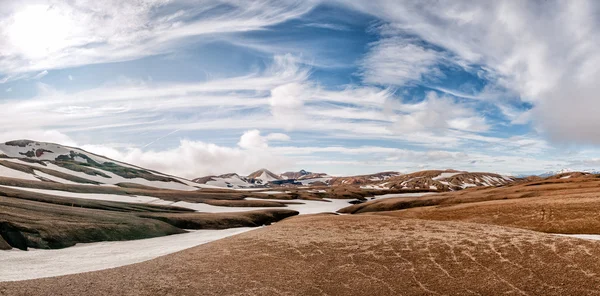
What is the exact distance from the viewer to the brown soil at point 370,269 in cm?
2309

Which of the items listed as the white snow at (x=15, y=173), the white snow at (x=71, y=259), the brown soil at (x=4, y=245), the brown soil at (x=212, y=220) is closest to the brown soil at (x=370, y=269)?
the white snow at (x=71, y=259)

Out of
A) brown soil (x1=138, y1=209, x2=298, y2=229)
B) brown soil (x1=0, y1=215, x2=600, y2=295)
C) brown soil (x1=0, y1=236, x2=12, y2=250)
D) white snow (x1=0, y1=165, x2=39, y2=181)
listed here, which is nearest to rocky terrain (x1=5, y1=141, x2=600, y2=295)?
brown soil (x1=0, y1=215, x2=600, y2=295)

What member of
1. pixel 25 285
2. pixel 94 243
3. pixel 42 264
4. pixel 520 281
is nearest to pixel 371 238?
pixel 520 281

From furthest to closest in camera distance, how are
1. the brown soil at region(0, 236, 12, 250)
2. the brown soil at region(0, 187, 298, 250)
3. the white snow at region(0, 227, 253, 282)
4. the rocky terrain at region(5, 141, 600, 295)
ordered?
the brown soil at region(0, 187, 298, 250) < the brown soil at region(0, 236, 12, 250) < the white snow at region(0, 227, 253, 282) < the rocky terrain at region(5, 141, 600, 295)

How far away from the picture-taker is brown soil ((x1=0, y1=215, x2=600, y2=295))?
23094 millimetres

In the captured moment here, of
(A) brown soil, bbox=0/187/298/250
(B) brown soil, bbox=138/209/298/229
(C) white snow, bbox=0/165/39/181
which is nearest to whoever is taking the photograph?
(A) brown soil, bbox=0/187/298/250

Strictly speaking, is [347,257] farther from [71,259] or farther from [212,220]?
[212,220]

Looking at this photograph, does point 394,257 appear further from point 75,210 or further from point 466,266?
point 75,210

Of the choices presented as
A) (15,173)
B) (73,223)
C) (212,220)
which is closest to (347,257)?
(73,223)

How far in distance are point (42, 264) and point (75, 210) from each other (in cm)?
3118

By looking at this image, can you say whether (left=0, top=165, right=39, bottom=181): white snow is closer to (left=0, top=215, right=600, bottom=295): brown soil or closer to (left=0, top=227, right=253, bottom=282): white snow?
(left=0, top=227, right=253, bottom=282): white snow

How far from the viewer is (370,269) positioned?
2773 centimetres

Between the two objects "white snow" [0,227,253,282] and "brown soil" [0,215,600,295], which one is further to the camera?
"white snow" [0,227,253,282]

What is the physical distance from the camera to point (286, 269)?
28.5 metres
